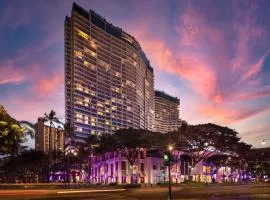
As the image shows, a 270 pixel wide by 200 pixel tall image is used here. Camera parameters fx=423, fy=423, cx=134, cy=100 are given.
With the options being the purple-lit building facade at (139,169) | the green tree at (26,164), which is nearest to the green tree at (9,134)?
the purple-lit building facade at (139,169)

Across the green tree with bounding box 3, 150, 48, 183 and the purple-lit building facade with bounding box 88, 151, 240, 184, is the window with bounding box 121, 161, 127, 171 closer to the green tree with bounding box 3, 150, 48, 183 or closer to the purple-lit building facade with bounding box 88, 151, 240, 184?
the purple-lit building facade with bounding box 88, 151, 240, 184

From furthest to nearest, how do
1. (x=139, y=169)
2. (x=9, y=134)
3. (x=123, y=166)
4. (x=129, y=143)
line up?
1. (x=123, y=166)
2. (x=139, y=169)
3. (x=129, y=143)
4. (x=9, y=134)

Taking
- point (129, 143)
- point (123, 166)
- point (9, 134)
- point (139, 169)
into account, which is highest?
point (9, 134)

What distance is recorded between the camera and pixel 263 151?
569 ft

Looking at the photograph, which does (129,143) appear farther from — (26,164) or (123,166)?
(26,164)

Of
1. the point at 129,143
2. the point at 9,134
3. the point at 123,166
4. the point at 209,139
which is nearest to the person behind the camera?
the point at 9,134

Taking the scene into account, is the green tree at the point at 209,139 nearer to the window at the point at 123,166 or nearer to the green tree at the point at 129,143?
the green tree at the point at 129,143

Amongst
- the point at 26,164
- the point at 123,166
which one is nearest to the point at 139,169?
the point at 123,166

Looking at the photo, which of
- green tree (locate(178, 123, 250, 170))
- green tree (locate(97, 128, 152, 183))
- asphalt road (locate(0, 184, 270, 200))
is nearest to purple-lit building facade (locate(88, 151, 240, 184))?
green tree (locate(97, 128, 152, 183))

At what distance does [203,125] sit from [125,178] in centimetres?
2792

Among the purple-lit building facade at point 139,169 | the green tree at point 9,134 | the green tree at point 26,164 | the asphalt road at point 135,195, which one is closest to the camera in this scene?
the green tree at point 9,134

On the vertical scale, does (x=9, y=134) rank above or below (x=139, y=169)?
above

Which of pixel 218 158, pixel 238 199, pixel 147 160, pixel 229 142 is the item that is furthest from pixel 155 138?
pixel 238 199

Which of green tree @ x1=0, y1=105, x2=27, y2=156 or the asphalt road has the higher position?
green tree @ x1=0, y1=105, x2=27, y2=156
